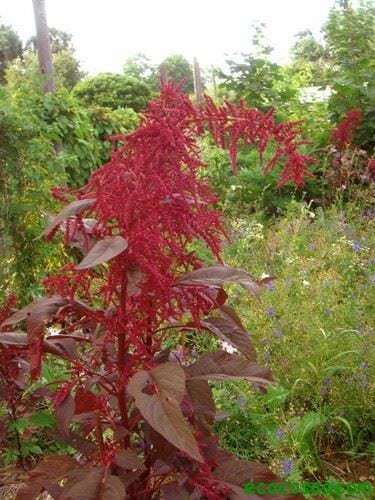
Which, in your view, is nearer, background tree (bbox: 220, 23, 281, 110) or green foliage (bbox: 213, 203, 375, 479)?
green foliage (bbox: 213, 203, 375, 479)

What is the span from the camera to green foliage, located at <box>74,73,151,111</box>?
12992 mm

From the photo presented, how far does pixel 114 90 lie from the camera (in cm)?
1296

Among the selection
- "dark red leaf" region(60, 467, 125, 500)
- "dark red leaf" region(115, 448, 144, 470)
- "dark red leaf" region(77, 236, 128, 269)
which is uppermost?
"dark red leaf" region(77, 236, 128, 269)

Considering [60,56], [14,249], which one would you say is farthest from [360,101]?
[60,56]

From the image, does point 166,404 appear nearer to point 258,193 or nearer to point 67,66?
point 258,193

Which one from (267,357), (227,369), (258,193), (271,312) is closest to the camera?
(227,369)

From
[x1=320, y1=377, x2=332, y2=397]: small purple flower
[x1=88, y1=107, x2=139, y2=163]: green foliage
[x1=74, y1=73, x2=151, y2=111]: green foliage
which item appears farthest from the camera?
[x1=74, y1=73, x2=151, y2=111]: green foliage

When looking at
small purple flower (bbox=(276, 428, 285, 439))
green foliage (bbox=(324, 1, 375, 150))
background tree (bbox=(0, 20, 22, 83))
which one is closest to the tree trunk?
green foliage (bbox=(324, 1, 375, 150))

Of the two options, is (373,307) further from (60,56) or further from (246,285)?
(60,56)

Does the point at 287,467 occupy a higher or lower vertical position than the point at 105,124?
lower

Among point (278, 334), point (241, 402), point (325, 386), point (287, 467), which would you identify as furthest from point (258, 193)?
point (287, 467)

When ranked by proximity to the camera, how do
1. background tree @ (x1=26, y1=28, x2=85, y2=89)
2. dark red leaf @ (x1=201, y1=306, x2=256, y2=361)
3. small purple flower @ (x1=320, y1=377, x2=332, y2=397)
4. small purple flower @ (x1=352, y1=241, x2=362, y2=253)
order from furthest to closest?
background tree @ (x1=26, y1=28, x2=85, y2=89) → small purple flower @ (x1=352, y1=241, x2=362, y2=253) → small purple flower @ (x1=320, y1=377, x2=332, y2=397) → dark red leaf @ (x1=201, y1=306, x2=256, y2=361)

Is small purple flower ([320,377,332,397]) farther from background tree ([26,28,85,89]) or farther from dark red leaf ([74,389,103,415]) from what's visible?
background tree ([26,28,85,89])

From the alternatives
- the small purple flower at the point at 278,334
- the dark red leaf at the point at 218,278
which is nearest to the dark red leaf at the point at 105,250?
the dark red leaf at the point at 218,278
